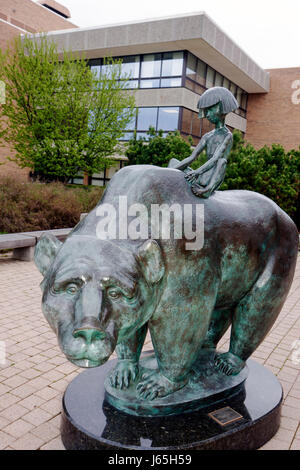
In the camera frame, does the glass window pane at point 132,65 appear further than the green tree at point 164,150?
Yes

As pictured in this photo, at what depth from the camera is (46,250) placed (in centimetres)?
198

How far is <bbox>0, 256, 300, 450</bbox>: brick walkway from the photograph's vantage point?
9.37 ft

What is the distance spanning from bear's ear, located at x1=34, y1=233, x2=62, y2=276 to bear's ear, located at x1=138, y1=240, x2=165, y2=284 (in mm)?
442

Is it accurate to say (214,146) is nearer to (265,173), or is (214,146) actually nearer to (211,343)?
(211,343)

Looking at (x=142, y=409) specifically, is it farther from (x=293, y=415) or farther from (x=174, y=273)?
(x=293, y=415)

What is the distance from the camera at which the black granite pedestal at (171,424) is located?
230cm

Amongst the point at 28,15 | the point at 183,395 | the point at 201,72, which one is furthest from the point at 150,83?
the point at 183,395

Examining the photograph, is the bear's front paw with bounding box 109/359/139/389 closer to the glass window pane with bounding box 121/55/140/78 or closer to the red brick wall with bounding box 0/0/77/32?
the glass window pane with bounding box 121/55/140/78

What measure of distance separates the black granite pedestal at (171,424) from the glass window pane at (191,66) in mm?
20822

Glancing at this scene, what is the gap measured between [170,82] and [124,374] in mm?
20917

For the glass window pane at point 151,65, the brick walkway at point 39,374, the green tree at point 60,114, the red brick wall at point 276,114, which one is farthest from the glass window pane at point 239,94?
the brick walkway at point 39,374

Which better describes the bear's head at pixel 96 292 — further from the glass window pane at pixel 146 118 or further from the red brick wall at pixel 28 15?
the red brick wall at pixel 28 15

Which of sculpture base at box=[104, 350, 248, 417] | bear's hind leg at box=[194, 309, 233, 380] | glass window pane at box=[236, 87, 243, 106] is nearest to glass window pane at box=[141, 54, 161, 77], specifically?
glass window pane at box=[236, 87, 243, 106]
